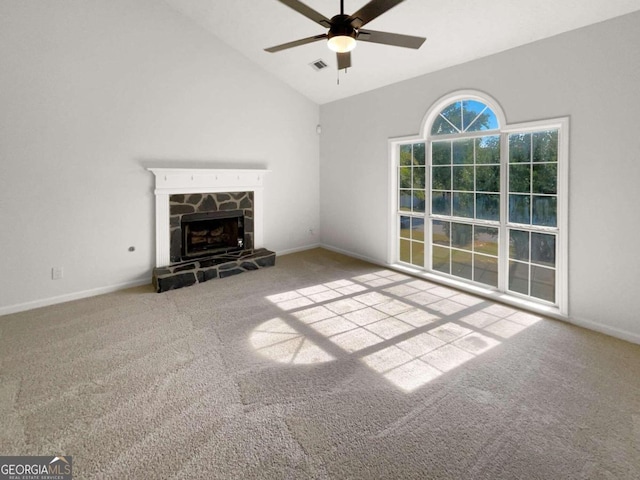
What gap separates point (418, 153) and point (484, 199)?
4.09ft

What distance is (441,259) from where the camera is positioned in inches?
197

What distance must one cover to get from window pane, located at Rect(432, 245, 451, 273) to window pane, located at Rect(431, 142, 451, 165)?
126 cm

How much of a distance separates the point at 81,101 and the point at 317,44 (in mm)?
3117

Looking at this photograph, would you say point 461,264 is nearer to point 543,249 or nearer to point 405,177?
point 543,249

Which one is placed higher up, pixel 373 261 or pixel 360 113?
pixel 360 113

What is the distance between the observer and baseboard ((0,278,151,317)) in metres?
3.81

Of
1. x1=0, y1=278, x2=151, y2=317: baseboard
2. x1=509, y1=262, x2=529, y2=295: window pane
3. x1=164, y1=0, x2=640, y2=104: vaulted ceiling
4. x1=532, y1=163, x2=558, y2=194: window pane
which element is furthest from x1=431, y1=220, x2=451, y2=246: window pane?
x1=0, y1=278, x2=151, y2=317: baseboard

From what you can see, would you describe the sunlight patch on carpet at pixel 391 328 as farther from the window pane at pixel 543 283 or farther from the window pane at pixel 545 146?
the window pane at pixel 545 146

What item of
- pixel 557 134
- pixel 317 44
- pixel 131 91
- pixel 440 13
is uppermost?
Result: pixel 317 44

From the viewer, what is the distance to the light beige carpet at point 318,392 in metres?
1.85

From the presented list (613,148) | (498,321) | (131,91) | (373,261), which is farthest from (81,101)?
(613,148)

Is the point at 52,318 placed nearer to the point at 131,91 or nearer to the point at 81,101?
the point at 81,101

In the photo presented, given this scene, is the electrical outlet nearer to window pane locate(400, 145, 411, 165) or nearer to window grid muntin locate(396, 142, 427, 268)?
window grid muntin locate(396, 142, 427, 268)

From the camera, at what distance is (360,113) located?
5773 millimetres
